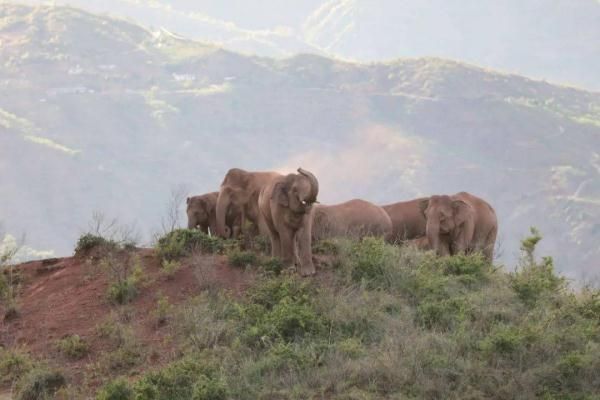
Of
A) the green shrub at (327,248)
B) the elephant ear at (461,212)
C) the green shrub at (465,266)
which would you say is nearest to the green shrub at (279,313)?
the green shrub at (327,248)

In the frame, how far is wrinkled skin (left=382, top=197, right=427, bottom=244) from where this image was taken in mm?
23469

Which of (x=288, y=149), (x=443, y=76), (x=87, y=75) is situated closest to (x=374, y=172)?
(x=288, y=149)

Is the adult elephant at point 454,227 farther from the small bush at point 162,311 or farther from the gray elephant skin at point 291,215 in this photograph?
the small bush at point 162,311

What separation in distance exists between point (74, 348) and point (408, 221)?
1080 centimetres

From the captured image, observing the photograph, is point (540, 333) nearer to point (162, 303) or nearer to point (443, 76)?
point (162, 303)

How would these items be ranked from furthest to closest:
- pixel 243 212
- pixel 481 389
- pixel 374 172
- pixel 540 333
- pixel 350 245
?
pixel 374 172, pixel 243 212, pixel 350 245, pixel 540 333, pixel 481 389

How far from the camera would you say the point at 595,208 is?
13862cm

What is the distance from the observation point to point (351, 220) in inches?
883

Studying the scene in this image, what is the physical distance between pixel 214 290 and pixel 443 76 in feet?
552

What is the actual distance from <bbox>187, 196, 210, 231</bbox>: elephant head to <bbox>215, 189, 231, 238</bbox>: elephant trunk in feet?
7.08

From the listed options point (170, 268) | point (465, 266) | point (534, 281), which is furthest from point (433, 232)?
point (170, 268)

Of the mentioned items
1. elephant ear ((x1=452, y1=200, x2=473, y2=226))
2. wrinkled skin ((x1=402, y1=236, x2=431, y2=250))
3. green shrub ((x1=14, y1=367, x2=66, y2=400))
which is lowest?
green shrub ((x1=14, y1=367, x2=66, y2=400))

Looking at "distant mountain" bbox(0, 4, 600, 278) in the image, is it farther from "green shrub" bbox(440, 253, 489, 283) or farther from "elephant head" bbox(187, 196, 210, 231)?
"green shrub" bbox(440, 253, 489, 283)


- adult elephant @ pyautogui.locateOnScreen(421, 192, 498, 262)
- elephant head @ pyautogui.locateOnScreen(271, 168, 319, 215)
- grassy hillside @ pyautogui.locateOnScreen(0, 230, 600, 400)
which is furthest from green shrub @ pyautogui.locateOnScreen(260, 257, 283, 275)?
adult elephant @ pyautogui.locateOnScreen(421, 192, 498, 262)
